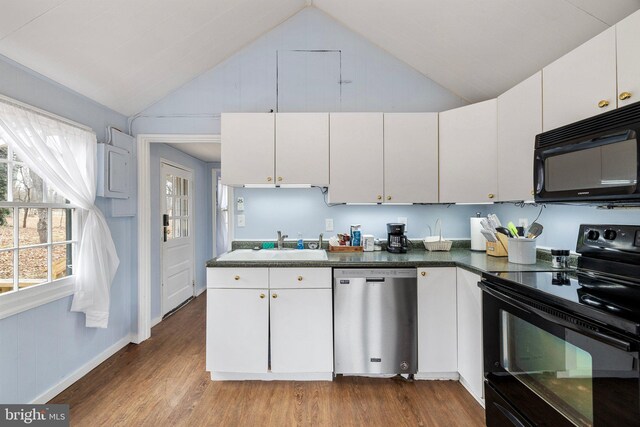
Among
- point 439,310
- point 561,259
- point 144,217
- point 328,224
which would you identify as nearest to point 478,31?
point 561,259

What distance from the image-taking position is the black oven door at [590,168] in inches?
44.5

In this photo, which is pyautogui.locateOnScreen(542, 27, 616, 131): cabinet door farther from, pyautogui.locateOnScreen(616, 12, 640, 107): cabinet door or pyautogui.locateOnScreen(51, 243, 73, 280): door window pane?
pyautogui.locateOnScreen(51, 243, 73, 280): door window pane

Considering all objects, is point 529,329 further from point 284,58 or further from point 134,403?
point 284,58

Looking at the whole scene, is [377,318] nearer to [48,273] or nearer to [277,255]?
[277,255]

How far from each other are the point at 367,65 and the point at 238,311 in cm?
248

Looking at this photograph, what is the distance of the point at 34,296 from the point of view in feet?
6.14

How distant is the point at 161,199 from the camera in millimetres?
3576

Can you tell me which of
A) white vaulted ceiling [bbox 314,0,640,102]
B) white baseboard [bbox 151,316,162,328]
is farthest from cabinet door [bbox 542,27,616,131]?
white baseboard [bbox 151,316,162,328]

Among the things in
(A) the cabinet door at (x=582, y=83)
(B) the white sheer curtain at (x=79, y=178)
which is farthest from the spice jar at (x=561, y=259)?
(B) the white sheer curtain at (x=79, y=178)

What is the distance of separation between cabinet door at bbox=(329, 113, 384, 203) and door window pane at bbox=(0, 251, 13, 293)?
214 centimetres

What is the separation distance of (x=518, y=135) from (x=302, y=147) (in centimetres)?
155

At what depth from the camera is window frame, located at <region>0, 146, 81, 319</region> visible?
1.74 m

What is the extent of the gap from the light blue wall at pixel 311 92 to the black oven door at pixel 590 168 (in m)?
1.56

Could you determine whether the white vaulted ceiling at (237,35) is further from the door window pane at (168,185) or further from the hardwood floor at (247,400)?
the hardwood floor at (247,400)
